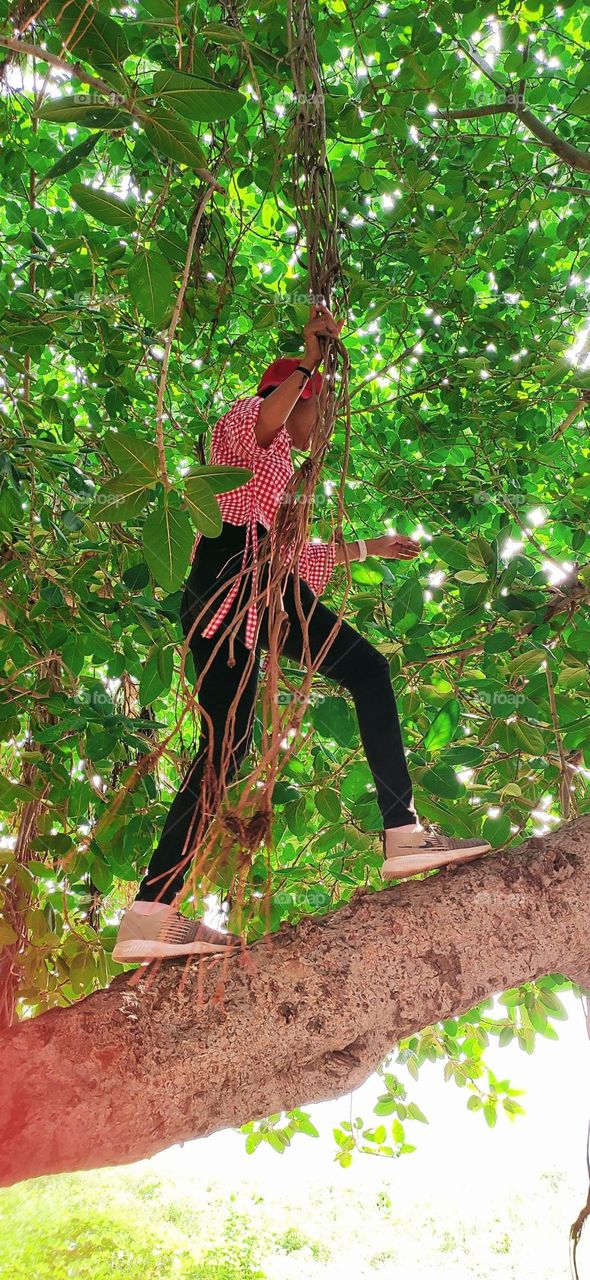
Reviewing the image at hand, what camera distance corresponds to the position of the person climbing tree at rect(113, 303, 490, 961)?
1.37 meters

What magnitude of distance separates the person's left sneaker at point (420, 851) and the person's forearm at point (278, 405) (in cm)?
78

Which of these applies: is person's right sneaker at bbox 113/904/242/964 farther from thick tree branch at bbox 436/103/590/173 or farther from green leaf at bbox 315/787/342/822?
thick tree branch at bbox 436/103/590/173

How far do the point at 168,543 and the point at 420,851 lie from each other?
2.85 ft

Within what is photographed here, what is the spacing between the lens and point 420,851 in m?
1.58

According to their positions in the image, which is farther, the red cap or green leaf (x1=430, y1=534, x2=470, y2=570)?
green leaf (x1=430, y1=534, x2=470, y2=570)

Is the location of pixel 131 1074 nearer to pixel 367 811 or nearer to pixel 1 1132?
pixel 1 1132

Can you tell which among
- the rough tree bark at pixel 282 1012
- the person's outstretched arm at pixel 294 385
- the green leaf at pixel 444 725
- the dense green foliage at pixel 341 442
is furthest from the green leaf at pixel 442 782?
the person's outstretched arm at pixel 294 385

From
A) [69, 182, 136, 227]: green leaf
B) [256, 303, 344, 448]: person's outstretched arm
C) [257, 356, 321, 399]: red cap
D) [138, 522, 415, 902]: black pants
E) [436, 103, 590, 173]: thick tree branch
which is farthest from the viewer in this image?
[436, 103, 590, 173]: thick tree branch

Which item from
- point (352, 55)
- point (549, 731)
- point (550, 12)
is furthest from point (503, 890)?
point (352, 55)

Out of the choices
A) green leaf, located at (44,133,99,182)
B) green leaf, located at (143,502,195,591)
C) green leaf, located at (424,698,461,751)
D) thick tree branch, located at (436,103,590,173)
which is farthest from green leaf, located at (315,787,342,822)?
thick tree branch, located at (436,103,590,173)

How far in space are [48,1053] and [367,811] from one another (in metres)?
1.05

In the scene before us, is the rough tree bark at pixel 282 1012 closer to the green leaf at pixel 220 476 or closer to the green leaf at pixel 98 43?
the green leaf at pixel 220 476

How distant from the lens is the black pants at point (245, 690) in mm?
1502

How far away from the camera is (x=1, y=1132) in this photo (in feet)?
3.30
